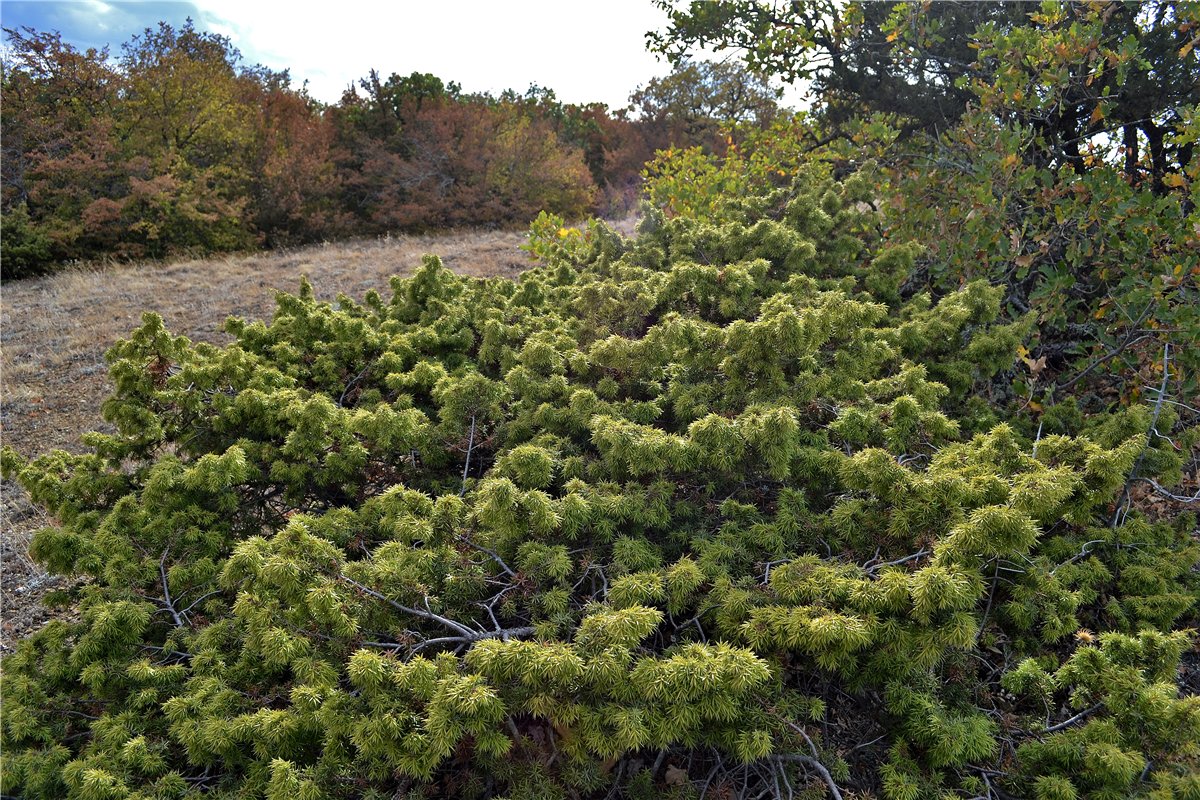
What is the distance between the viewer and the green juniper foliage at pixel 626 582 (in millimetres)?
1761

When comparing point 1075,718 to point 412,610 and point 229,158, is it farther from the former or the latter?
point 229,158

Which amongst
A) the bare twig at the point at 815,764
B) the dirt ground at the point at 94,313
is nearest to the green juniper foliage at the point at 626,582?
the bare twig at the point at 815,764

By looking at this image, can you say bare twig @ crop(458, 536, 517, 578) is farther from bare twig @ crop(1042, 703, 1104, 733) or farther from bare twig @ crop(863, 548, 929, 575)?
bare twig @ crop(1042, 703, 1104, 733)

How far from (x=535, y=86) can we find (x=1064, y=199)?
72.7ft

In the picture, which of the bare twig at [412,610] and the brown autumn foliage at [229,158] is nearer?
the bare twig at [412,610]

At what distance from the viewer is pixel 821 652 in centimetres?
182

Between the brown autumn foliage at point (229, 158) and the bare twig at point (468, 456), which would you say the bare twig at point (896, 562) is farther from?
the brown autumn foliage at point (229, 158)

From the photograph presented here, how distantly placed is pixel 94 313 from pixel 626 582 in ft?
34.0

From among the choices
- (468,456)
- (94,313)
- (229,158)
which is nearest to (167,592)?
(468,456)

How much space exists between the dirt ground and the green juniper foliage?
1.23 meters

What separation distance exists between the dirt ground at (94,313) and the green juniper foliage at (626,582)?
1.23 meters

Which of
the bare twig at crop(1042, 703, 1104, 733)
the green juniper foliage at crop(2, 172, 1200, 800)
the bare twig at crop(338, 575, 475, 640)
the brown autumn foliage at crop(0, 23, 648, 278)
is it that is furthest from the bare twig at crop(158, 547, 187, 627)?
the brown autumn foliage at crop(0, 23, 648, 278)

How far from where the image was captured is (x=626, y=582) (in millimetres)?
1999

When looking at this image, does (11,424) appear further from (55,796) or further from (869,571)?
(869,571)
